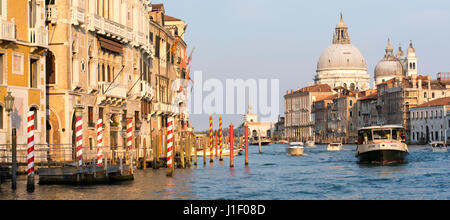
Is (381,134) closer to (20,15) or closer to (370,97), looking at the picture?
(20,15)

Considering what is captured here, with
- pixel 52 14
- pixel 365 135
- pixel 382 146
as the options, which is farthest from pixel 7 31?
pixel 365 135

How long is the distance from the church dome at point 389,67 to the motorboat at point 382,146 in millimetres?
144944

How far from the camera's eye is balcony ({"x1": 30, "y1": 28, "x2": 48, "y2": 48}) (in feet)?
89.4

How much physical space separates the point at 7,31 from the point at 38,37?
159 centimetres

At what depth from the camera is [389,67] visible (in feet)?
615

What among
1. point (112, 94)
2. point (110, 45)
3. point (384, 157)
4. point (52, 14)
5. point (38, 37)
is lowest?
point (384, 157)

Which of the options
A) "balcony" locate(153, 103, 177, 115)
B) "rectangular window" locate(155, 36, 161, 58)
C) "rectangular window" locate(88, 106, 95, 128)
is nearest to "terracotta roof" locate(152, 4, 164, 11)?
"rectangular window" locate(155, 36, 161, 58)

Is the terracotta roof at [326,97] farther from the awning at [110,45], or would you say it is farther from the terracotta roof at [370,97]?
the awning at [110,45]

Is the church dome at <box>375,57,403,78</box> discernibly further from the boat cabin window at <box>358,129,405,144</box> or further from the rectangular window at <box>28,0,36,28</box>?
the rectangular window at <box>28,0,36,28</box>
